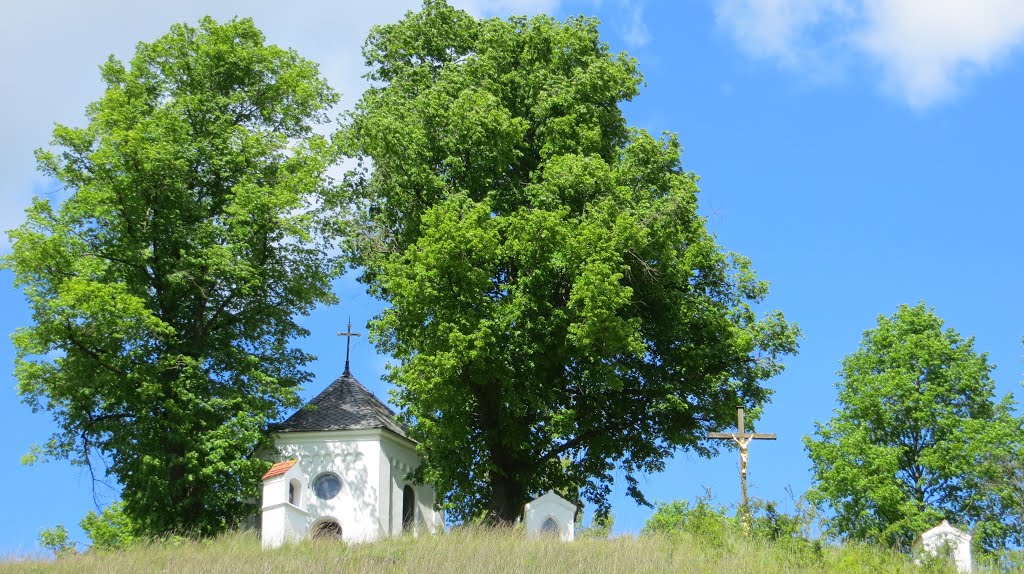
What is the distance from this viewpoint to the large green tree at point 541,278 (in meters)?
21.3

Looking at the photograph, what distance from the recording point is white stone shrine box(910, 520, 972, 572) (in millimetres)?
15609

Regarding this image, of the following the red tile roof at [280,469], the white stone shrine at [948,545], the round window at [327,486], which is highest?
the red tile roof at [280,469]

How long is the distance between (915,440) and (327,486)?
18.6m

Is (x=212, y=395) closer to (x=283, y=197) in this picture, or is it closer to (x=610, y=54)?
(x=283, y=197)

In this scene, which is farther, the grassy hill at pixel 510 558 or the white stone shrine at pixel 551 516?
the white stone shrine at pixel 551 516

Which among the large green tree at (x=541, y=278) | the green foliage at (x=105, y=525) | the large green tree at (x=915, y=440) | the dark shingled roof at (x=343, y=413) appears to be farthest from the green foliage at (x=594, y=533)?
the green foliage at (x=105, y=525)

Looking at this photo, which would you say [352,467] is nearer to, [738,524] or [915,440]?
[738,524]

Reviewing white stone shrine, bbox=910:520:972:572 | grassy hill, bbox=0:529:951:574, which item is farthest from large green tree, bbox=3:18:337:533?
white stone shrine, bbox=910:520:972:572

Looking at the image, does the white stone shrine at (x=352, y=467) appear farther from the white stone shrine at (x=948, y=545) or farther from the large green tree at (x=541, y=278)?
the white stone shrine at (x=948, y=545)

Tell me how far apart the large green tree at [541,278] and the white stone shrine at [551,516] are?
345cm

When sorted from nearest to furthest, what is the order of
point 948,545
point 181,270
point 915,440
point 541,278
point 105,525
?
point 948,545 < point 541,278 < point 181,270 < point 915,440 < point 105,525

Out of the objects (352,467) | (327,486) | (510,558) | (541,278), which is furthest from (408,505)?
(510,558)

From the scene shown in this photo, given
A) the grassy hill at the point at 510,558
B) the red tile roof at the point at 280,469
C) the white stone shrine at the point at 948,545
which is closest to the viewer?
the grassy hill at the point at 510,558

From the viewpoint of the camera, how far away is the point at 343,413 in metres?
27.2
